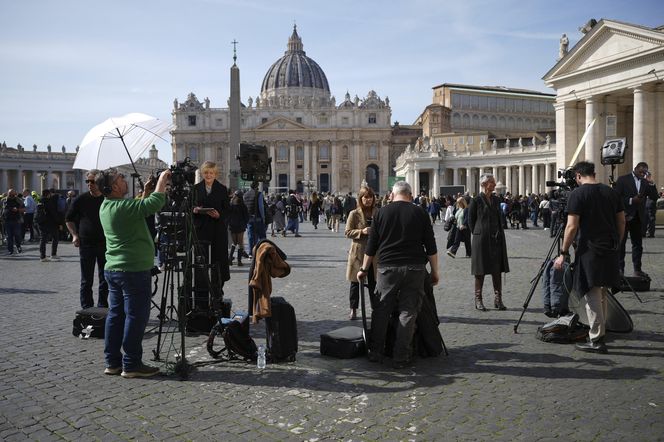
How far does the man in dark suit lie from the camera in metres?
9.32

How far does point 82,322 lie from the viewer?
20.8 ft

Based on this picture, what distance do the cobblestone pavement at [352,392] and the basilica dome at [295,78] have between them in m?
105

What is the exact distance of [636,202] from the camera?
9266mm

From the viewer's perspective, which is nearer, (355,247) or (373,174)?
(355,247)

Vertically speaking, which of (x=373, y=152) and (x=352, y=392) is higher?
(x=373, y=152)

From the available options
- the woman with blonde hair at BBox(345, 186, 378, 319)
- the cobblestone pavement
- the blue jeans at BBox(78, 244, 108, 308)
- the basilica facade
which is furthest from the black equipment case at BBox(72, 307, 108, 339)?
the basilica facade

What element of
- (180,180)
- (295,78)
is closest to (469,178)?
(295,78)

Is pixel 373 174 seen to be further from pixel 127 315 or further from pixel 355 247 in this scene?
pixel 127 315

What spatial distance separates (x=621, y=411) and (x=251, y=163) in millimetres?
4885

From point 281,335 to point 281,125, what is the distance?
88604mm

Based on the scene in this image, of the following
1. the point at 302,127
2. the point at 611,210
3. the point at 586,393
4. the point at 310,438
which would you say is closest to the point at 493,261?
the point at 611,210

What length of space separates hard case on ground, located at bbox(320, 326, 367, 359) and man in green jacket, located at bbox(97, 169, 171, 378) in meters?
1.60

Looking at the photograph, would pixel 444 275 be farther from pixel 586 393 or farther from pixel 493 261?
pixel 586 393

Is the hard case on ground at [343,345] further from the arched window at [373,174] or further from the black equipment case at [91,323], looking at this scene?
the arched window at [373,174]
